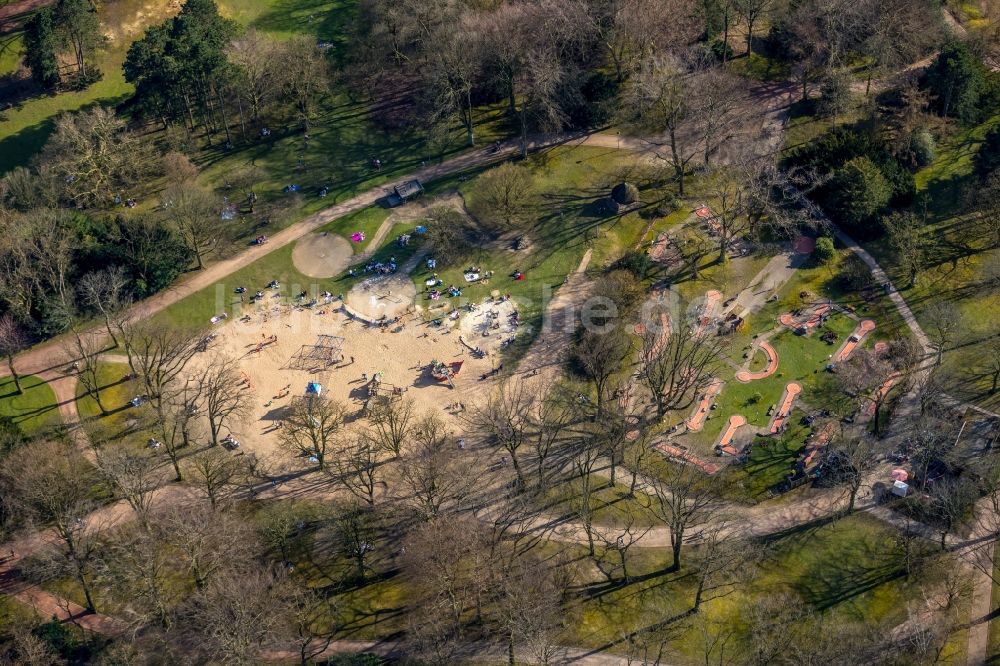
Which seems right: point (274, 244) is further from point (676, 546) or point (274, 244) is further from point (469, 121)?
point (676, 546)

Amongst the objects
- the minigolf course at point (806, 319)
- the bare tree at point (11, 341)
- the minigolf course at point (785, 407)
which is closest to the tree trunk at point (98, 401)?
the bare tree at point (11, 341)

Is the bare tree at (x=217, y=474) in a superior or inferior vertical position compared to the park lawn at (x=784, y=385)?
superior

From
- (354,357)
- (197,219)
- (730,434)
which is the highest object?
(197,219)

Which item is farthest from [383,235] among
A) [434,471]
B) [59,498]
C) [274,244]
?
[59,498]

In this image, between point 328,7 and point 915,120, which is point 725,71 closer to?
point 915,120

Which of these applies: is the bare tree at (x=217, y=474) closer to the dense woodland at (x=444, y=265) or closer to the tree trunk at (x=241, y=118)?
the dense woodland at (x=444, y=265)
